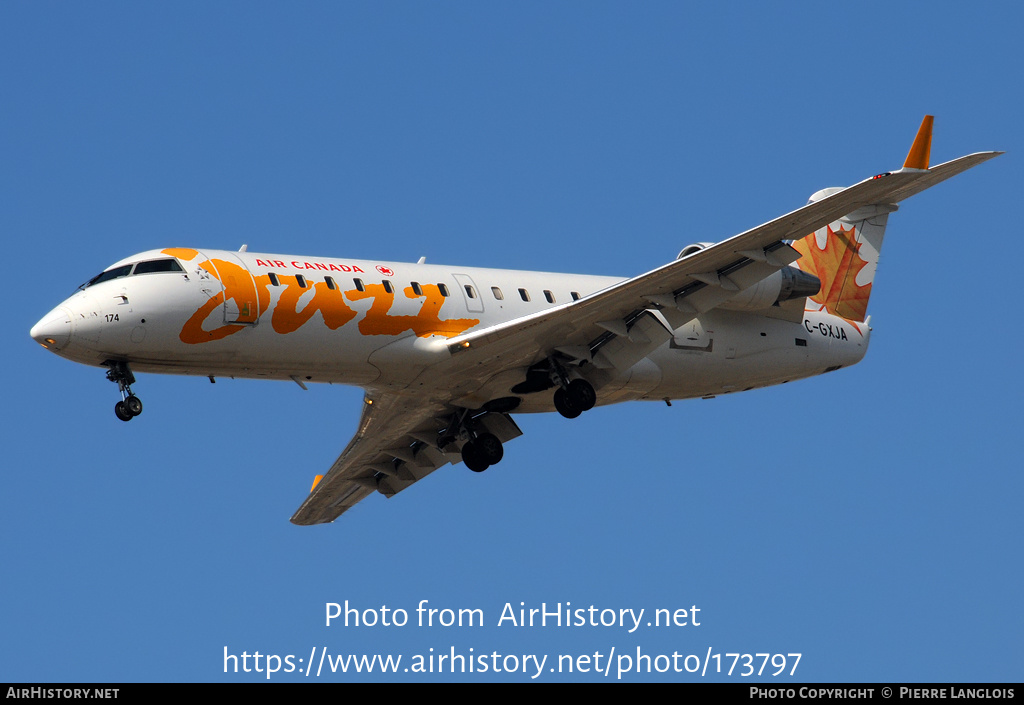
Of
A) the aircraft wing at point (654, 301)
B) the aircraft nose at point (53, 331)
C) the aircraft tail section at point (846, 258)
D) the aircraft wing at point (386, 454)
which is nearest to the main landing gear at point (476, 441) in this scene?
the aircraft wing at point (386, 454)

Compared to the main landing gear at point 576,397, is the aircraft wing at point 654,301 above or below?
above

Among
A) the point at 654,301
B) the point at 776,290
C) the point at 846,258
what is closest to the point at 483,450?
the point at 654,301

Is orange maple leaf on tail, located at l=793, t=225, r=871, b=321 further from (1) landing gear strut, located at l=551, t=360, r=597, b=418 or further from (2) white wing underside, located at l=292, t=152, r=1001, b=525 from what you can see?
(1) landing gear strut, located at l=551, t=360, r=597, b=418

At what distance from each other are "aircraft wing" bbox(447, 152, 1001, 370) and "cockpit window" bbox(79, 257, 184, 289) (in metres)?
4.68

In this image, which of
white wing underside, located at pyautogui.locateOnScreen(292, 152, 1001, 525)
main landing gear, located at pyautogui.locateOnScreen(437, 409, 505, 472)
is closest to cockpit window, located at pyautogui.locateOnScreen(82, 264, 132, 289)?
white wing underside, located at pyautogui.locateOnScreen(292, 152, 1001, 525)

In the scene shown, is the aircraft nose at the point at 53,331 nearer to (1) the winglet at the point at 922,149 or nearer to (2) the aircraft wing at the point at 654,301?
(2) the aircraft wing at the point at 654,301

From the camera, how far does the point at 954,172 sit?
80.8 ft

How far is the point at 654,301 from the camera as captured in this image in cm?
2548

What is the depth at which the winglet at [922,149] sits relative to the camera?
81.8ft

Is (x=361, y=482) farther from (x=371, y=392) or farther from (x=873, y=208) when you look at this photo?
(x=873, y=208)

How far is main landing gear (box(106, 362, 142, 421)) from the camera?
23.5 meters

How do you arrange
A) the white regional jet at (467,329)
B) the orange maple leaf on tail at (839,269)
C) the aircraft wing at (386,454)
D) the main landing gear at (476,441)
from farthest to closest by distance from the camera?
the orange maple leaf on tail at (839,269), the main landing gear at (476,441), the aircraft wing at (386,454), the white regional jet at (467,329)
